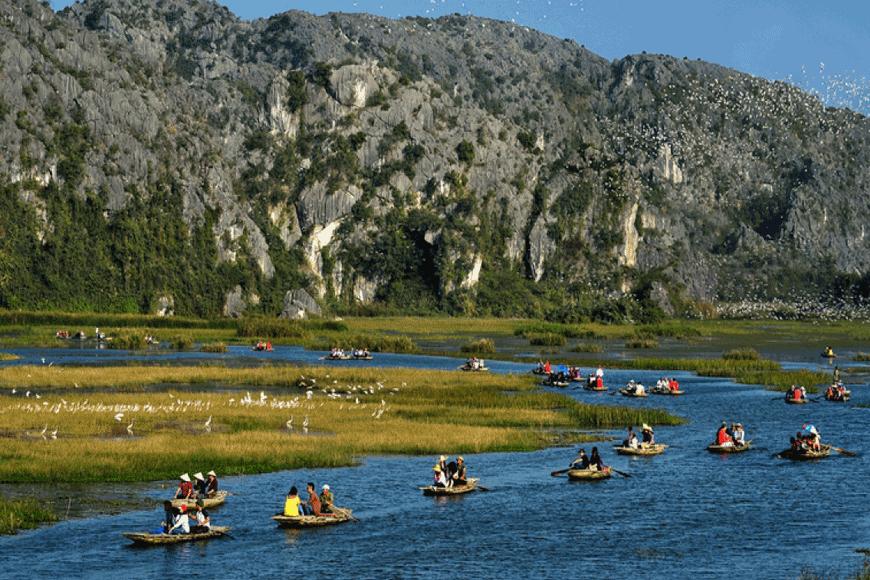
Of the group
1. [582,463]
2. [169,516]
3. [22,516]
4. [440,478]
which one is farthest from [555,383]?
[22,516]

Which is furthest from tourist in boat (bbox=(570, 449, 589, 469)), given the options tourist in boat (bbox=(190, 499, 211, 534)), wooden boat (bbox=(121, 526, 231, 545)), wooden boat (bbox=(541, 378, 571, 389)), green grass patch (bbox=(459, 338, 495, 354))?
green grass patch (bbox=(459, 338, 495, 354))

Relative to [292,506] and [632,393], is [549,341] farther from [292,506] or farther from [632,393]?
[292,506]

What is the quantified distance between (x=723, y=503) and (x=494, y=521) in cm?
1119

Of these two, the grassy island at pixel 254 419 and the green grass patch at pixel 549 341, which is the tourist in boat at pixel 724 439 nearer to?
the grassy island at pixel 254 419

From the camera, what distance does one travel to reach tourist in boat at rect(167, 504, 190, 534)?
125 feet

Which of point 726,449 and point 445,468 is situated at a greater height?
point 445,468

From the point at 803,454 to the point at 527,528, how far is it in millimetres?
22304

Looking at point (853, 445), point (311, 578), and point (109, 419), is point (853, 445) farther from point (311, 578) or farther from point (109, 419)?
point (109, 419)

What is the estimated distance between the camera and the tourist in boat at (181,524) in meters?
38.2

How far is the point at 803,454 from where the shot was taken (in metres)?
57.1

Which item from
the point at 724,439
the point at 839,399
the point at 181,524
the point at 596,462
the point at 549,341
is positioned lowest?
the point at 181,524

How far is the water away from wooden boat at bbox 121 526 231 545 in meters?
0.28

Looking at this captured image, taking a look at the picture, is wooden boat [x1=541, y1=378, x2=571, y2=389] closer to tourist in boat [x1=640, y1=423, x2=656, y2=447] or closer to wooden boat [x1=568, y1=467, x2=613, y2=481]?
tourist in boat [x1=640, y1=423, x2=656, y2=447]

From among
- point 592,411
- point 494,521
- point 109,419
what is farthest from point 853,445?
point 109,419
